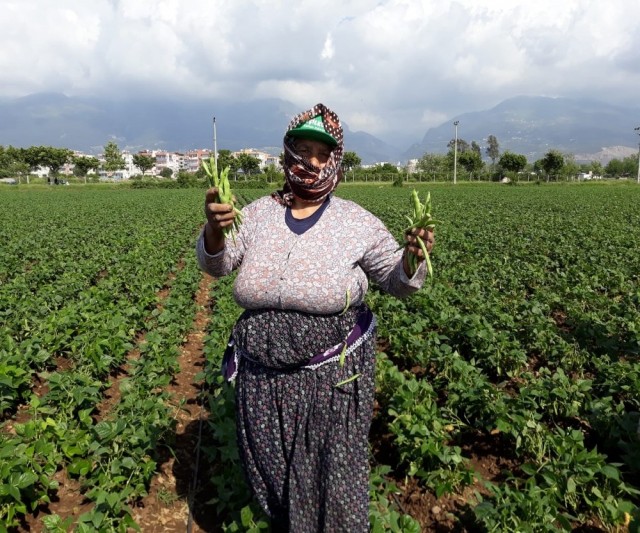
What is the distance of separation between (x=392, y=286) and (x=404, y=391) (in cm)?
179

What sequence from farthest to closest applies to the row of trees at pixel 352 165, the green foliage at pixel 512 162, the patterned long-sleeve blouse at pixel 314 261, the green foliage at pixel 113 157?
the green foliage at pixel 113 157, the green foliage at pixel 512 162, the row of trees at pixel 352 165, the patterned long-sleeve blouse at pixel 314 261

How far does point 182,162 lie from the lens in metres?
167

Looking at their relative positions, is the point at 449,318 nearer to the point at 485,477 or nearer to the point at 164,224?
the point at 485,477

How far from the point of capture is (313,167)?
7.07 feet

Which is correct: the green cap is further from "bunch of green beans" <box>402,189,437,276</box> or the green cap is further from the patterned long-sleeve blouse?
"bunch of green beans" <box>402,189,437,276</box>

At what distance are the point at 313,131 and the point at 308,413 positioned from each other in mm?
1271

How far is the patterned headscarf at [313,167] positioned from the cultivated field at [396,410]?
5.22ft

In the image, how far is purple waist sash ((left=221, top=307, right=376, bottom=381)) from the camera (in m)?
2.24

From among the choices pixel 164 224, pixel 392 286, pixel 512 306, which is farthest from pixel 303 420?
pixel 164 224

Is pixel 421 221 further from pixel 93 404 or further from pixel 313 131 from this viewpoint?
pixel 93 404

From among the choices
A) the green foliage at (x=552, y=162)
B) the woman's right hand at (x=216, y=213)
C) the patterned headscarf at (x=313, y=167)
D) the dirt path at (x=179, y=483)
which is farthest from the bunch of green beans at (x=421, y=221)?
the green foliage at (x=552, y=162)

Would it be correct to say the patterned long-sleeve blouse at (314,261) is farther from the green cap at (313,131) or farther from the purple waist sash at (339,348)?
the green cap at (313,131)

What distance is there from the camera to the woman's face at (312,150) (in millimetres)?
2172

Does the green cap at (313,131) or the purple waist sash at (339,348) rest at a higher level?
the green cap at (313,131)
